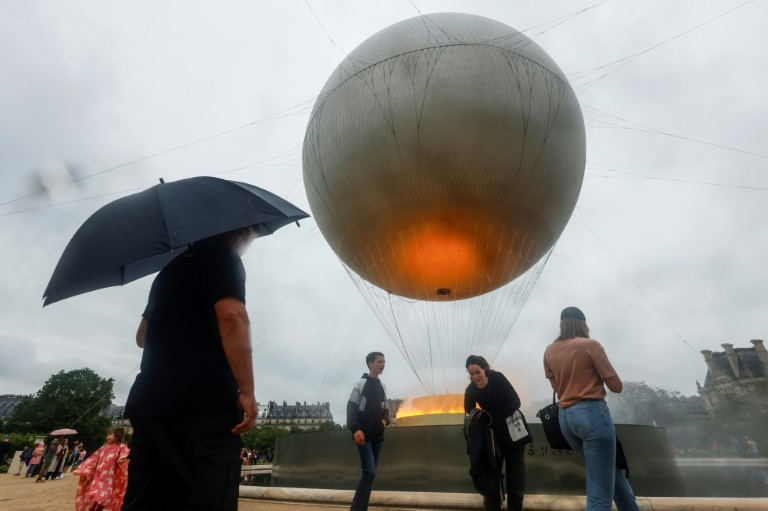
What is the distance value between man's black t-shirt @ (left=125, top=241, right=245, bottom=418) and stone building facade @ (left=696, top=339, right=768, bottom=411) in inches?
3367

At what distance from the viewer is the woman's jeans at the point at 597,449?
10.1 ft

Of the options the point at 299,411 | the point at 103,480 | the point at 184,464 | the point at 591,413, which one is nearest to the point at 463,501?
the point at 591,413

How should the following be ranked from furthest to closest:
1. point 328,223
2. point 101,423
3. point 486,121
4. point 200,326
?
point 101,423 < point 328,223 < point 486,121 < point 200,326

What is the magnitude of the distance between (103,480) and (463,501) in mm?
5108

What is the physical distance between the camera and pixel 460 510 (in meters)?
5.19

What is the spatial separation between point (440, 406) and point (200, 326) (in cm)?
893

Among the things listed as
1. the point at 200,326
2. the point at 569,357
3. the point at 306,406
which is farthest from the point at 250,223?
the point at 306,406

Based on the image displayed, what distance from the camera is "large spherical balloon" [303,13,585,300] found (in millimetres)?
6551

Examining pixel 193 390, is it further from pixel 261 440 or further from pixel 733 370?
pixel 733 370

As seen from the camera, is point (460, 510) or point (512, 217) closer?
point (460, 510)

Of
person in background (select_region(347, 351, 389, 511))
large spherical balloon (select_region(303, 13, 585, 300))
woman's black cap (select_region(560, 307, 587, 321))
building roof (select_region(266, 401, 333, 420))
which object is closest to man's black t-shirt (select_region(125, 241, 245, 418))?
person in background (select_region(347, 351, 389, 511))

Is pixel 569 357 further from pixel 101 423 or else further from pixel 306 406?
pixel 306 406

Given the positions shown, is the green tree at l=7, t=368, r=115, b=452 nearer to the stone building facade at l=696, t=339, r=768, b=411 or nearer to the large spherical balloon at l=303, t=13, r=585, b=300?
the large spherical balloon at l=303, t=13, r=585, b=300

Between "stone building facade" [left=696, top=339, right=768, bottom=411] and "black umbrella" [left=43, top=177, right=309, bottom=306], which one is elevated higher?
"stone building facade" [left=696, top=339, right=768, bottom=411]
